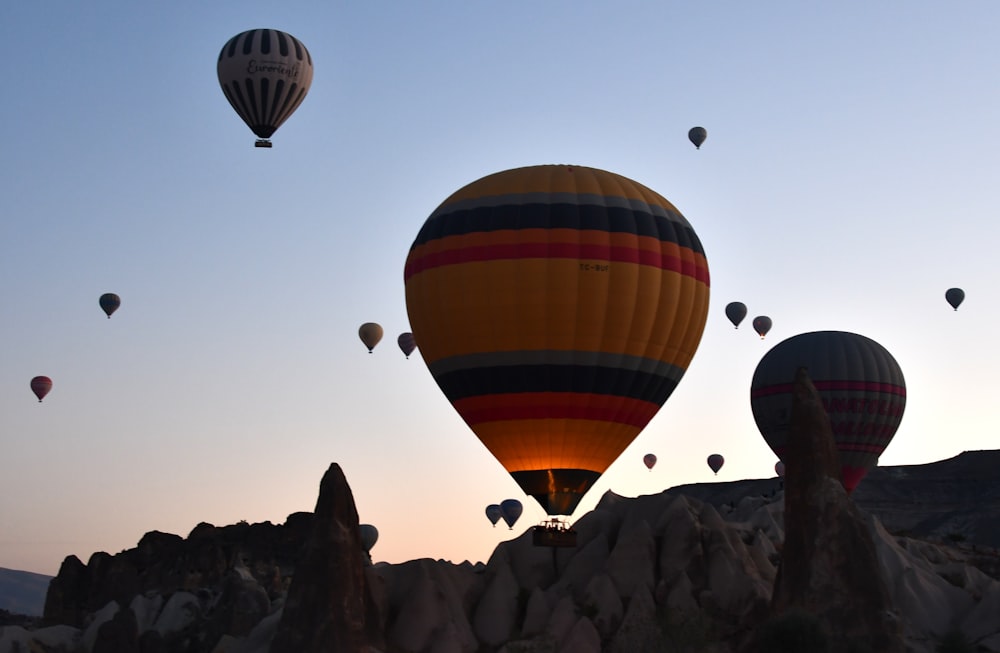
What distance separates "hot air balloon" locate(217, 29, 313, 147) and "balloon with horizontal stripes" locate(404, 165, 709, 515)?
13.1 m

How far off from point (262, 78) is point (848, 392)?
103 ft

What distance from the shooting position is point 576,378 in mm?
47406

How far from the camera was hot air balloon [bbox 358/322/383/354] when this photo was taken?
73.7 metres

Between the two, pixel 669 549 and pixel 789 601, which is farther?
pixel 669 549

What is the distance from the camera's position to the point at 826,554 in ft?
144

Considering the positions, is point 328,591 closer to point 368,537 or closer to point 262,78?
point 262,78

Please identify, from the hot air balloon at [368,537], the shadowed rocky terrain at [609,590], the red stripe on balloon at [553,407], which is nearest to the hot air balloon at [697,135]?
the shadowed rocky terrain at [609,590]

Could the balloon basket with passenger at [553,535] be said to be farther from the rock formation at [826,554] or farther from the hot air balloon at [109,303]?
the hot air balloon at [109,303]

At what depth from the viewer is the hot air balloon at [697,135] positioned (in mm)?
70312

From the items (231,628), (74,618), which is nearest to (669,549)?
(231,628)

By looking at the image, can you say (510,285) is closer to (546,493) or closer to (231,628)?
(546,493)

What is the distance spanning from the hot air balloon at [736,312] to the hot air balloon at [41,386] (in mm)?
40496

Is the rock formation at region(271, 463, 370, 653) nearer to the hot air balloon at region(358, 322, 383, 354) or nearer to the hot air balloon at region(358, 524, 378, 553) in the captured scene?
the hot air balloon at region(358, 322, 383, 354)

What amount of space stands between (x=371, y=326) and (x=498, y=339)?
27.4 metres
